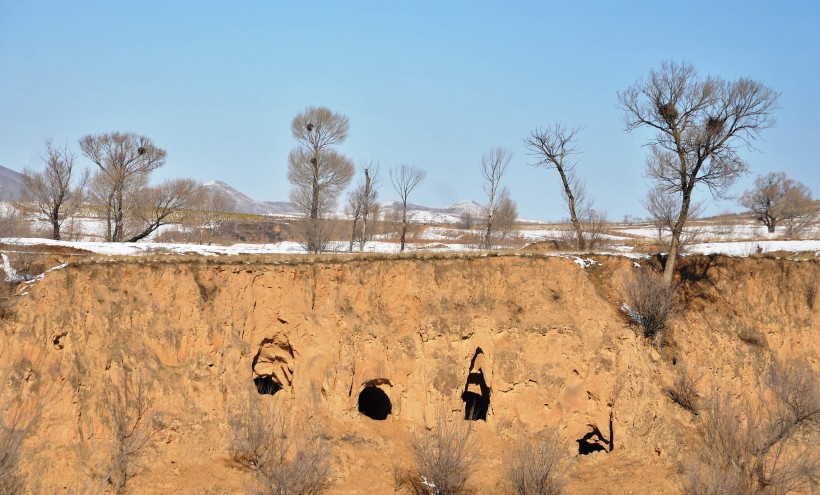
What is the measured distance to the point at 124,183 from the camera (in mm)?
42031

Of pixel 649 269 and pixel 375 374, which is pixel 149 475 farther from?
pixel 649 269

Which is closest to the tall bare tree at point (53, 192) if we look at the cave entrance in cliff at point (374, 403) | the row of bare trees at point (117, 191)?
the row of bare trees at point (117, 191)

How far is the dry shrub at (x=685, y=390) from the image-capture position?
20625 millimetres

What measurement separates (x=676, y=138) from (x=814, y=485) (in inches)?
482

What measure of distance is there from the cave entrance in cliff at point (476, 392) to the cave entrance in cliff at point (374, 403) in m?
2.80

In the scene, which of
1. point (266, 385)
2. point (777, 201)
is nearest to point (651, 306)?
point (266, 385)

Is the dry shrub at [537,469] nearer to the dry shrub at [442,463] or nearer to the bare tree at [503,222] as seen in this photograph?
the dry shrub at [442,463]

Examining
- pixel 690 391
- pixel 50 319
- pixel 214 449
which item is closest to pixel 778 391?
pixel 690 391

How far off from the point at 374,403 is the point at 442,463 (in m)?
5.35

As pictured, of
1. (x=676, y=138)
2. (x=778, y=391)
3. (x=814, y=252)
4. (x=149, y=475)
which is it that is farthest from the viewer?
(x=814, y=252)

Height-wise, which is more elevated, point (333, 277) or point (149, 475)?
point (333, 277)

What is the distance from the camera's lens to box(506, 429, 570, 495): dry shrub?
17.9 m

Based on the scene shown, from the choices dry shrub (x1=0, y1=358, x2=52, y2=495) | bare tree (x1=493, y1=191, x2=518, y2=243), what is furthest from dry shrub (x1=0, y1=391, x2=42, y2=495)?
bare tree (x1=493, y1=191, x2=518, y2=243)

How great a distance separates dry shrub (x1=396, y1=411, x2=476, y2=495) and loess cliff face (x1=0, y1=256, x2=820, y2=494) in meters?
0.63
